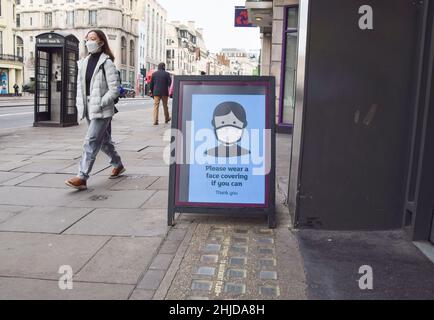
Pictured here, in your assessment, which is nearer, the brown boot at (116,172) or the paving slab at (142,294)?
the paving slab at (142,294)

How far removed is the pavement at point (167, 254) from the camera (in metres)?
3.12

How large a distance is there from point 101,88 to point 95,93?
0.33 ft

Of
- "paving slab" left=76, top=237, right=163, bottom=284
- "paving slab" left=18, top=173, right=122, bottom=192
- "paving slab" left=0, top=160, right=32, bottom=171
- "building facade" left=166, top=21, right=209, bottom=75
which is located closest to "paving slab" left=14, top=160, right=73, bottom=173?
"paving slab" left=0, top=160, right=32, bottom=171

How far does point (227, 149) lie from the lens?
4.45m

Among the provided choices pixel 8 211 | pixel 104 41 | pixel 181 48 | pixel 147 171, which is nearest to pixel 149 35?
pixel 181 48

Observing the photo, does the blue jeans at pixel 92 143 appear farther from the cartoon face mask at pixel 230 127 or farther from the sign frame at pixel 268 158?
the cartoon face mask at pixel 230 127

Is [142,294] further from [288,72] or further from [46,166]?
[288,72]

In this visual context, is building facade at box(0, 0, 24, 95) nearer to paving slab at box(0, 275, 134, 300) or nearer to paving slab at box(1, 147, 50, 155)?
paving slab at box(1, 147, 50, 155)

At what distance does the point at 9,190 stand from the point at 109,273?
308 centimetres

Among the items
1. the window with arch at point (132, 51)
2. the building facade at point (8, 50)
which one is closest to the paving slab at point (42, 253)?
the building facade at point (8, 50)

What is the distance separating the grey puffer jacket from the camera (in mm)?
5918

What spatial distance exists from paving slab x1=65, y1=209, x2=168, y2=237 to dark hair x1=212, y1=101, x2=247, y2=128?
44.0 inches
